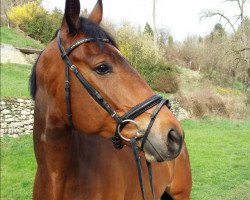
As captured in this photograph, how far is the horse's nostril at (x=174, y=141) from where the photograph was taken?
76.1 inches

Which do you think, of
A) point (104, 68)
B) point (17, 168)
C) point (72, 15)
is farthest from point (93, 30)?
point (17, 168)

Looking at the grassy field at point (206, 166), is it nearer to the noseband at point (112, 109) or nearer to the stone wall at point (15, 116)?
the stone wall at point (15, 116)

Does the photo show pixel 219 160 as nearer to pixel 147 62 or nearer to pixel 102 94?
pixel 102 94

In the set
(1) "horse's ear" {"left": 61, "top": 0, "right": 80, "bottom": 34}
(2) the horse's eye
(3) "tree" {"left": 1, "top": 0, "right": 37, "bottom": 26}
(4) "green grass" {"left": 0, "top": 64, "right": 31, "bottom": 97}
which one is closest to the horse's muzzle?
(2) the horse's eye

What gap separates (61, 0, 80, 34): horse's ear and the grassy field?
208 inches

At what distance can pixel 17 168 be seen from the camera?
8.58 metres

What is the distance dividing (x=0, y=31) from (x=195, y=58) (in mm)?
23662

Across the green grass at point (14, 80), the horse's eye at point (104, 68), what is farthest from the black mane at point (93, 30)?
the green grass at point (14, 80)

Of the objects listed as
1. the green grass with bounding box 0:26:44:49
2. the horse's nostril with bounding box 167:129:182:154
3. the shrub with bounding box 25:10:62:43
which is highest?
the horse's nostril with bounding box 167:129:182:154

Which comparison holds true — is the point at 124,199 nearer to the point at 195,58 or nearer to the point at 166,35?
the point at 195,58

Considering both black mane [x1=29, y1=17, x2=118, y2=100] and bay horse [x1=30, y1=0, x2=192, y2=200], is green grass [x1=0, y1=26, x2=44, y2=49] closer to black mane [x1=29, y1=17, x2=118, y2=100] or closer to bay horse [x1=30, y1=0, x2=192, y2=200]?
bay horse [x1=30, y1=0, x2=192, y2=200]

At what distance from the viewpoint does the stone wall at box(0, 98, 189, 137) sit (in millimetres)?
11469

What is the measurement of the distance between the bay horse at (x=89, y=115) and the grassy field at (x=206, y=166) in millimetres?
4729

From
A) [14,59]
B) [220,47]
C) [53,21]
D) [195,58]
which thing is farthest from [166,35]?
[14,59]
